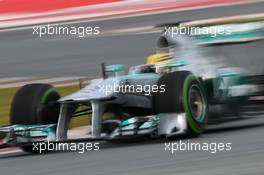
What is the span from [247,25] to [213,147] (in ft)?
8.11

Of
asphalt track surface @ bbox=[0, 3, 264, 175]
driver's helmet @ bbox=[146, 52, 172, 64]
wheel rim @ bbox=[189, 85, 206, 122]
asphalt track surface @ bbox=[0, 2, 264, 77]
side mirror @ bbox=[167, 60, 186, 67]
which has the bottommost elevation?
asphalt track surface @ bbox=[0, 3, 264, 175]

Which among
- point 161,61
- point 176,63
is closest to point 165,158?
Result: point 176,63

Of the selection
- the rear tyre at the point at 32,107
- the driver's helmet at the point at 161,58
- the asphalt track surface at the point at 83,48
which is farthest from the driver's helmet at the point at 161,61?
the asphalt track surface at the point at 83,48

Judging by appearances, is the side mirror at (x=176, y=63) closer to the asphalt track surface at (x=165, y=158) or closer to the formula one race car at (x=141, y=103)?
the formula one race car at (x=141, y=103)

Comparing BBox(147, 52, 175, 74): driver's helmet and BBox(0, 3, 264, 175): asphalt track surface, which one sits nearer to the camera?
BBox(0, 3, 264, 175): asphalt track surface

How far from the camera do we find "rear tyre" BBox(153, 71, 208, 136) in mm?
7926

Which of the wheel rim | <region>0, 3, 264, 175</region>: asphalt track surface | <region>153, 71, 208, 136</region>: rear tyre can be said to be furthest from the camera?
the wheel rim

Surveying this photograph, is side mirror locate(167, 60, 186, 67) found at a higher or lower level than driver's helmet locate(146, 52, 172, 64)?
lower

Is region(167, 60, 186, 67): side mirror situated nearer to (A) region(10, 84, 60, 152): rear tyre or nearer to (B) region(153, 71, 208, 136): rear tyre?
(B) region(153, 71, 208, 136): rear tyre

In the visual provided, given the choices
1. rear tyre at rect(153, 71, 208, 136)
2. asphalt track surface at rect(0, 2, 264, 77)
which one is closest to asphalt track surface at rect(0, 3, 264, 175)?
rear tyre at rect(153, 71, 208, 136)

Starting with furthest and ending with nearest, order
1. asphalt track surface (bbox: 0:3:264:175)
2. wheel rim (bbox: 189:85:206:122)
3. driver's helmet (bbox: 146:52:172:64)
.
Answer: driver's helmet (bbox: 146:52:172:64)
wheel rim (bbox: 189:85:206:122)
asphalt track surface (bbox: 0:3:264:175)

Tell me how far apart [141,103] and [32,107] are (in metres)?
1.19

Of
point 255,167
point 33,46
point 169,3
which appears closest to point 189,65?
point 255,167

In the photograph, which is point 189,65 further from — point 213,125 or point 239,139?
point 239,139
